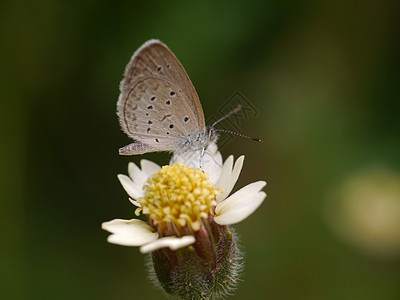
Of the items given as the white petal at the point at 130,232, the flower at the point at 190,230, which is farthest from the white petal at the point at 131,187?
the white petal at the point at 130,232

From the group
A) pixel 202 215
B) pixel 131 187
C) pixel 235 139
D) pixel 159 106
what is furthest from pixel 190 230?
pixel 235 139

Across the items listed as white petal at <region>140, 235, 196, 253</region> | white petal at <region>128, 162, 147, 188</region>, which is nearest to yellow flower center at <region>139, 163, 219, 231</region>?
white petal at <region>140, 235, 196, 253</region>

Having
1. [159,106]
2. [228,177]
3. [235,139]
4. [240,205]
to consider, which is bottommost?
[240,205]

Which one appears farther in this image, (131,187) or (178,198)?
(131,187)

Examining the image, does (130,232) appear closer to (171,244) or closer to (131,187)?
(171,244)
